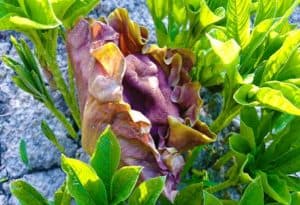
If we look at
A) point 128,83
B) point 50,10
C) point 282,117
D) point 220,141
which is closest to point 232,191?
point 220,141

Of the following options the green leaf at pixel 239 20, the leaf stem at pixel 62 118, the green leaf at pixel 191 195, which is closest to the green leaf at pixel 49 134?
the leaf stem at pixel 62 118

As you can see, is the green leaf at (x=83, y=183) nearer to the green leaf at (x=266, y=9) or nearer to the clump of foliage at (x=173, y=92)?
the clump of foliage at (x=173, y=92)

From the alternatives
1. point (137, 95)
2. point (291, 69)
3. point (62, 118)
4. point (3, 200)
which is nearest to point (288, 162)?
point (291, 69)

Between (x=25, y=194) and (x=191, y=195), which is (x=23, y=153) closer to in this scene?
(x=25, y=194)

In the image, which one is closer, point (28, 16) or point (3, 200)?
point (28, 16)

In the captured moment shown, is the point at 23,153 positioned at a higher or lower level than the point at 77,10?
lower

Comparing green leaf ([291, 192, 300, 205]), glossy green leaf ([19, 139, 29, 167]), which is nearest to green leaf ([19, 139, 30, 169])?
glossy green leaf ([19, 139, 29, 167])

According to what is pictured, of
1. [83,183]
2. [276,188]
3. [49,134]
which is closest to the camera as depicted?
[83,183]
